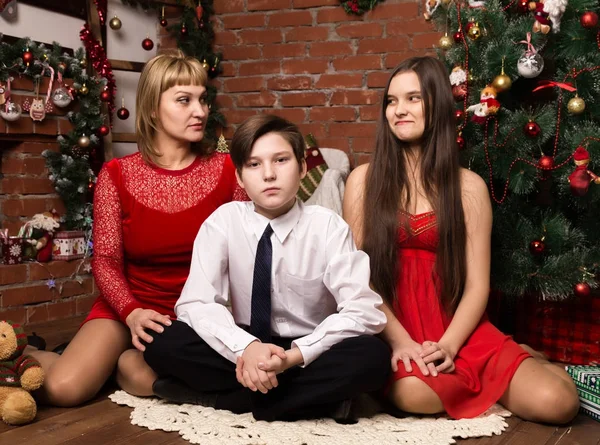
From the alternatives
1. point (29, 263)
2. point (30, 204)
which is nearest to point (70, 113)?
point (30, 204)

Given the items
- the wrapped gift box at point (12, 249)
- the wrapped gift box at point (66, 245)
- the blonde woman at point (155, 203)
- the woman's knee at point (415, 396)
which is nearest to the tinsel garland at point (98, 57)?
the wrapped gift box at point (66, 245)

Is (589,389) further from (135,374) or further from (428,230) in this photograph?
(135,374)

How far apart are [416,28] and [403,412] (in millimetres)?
2082

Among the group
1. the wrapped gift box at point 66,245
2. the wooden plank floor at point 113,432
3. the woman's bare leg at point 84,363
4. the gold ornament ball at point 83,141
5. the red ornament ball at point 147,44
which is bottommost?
the wooden plank floor at point 113,432

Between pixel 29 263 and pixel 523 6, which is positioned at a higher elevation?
pixel 523 6

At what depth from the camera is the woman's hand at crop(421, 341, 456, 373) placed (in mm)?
1864

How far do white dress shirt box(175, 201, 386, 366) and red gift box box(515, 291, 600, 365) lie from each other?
104 centimetres

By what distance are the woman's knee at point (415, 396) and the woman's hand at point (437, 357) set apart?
6 centimetres

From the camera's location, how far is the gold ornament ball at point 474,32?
2.35 meters

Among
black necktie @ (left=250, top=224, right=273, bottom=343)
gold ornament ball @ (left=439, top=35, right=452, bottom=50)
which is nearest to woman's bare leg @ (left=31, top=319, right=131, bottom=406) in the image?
black necktie @ (left=250, top=224, right=273, bottom=343)

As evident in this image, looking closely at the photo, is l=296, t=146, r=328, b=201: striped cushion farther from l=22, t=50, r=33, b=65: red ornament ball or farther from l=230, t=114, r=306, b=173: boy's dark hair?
l=230, t=114, r=306, b=173: boy's dark hair

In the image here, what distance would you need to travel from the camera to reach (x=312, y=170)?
132 inches

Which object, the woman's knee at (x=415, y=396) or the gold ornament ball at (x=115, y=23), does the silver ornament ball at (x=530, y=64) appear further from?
the gold ornament ball at (x=115, y=23)

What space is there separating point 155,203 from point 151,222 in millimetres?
61
